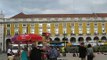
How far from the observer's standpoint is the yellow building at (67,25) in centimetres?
11200

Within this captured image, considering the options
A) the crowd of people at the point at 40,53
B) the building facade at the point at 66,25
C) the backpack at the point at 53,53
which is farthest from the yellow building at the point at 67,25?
the backpack at the point at 53,53

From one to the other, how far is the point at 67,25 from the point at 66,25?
0.34 metres

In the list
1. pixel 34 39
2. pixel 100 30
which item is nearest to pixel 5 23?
pixel 100 30

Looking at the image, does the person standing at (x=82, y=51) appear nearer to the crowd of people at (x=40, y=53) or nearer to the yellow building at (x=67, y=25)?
the crowd of people at (x=40, y=53)

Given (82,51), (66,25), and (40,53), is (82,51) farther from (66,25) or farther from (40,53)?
(66,25)

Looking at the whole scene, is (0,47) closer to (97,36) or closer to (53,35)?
(53,35)

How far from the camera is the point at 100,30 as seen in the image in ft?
371

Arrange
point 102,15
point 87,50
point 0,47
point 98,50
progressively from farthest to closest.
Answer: point 102,15 < point 0,47 < point 98,50 < point 87,50

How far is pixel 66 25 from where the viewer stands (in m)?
113

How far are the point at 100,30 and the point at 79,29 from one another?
23.0ft

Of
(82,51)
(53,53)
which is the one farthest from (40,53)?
(82,51)

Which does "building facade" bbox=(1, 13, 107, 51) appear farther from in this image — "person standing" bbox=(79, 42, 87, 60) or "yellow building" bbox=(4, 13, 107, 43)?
"person standing" bbox=(79, 42, 87, 60)

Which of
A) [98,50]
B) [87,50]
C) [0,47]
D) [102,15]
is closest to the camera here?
[87,50]

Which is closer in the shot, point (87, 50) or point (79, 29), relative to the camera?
point (87, 50)
